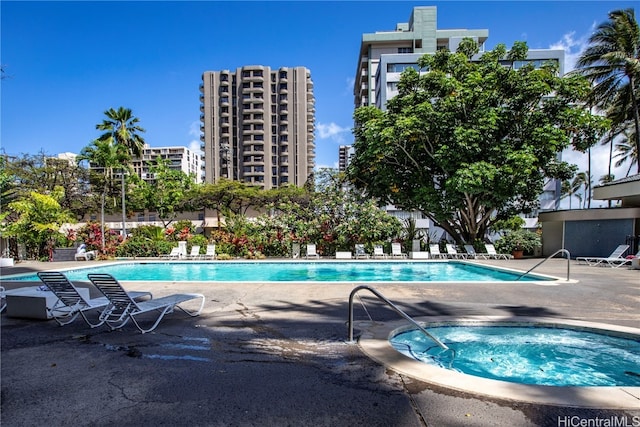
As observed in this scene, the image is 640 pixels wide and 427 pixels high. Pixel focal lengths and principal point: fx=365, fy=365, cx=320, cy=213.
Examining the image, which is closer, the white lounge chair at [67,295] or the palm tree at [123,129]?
the white lounge chair at [67,295]

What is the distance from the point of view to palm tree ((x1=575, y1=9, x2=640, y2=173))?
2308 centimetres

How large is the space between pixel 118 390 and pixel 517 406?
377 cm

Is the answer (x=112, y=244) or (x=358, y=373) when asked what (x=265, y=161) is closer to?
(x=112, y=244)

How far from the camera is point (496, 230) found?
2403cm

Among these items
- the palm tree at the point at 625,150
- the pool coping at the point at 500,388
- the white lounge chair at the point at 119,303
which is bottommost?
the pool coping at the point at 500,388

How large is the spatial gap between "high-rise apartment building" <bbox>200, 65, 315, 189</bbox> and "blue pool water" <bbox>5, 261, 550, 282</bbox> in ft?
211

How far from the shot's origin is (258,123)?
8300cm

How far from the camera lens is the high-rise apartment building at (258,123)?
3241 inches

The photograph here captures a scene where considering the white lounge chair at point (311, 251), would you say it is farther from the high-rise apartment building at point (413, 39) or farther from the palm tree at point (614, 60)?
the high-rise apartment building at point (413, 39)

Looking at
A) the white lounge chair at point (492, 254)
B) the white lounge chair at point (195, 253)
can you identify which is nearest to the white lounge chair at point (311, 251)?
the white lounge chair at point (195, 253)

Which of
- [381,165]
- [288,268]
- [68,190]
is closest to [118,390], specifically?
[288,268]

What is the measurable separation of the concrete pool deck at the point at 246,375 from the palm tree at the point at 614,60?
2316cm

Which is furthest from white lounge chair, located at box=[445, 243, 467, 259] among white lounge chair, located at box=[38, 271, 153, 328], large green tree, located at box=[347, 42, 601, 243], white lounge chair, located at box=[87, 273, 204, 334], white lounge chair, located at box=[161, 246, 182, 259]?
white lounge chair, located at box=[38, 271, 153, 328]

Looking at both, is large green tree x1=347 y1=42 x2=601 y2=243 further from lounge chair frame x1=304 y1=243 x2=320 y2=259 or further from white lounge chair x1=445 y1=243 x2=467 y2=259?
lounge chair frame x1=304 y1=243 x2=320 y2=259
